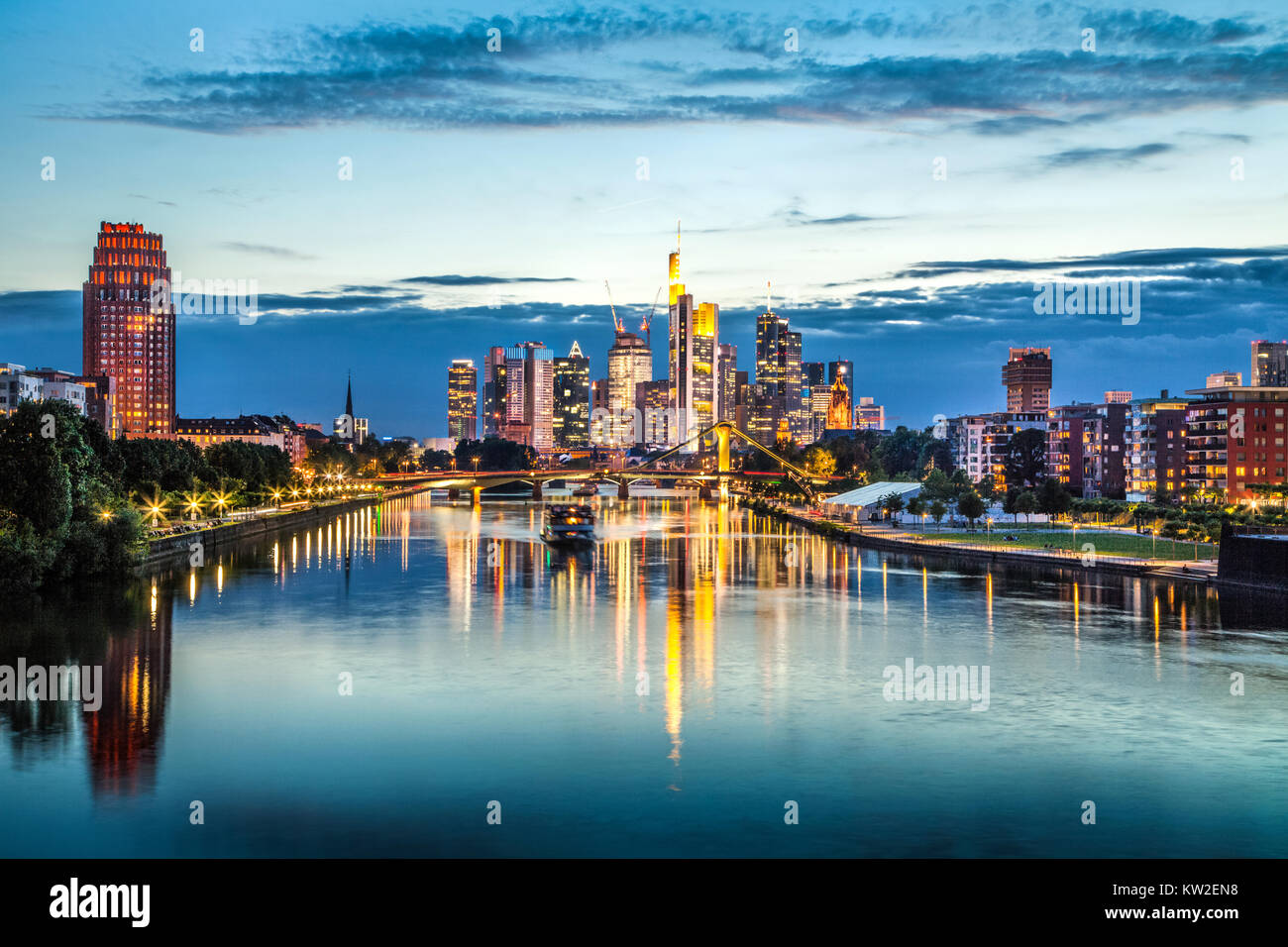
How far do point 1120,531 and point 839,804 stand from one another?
57.2 metres

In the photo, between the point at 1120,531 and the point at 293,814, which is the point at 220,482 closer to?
the point at 1120,531

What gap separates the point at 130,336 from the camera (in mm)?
166000

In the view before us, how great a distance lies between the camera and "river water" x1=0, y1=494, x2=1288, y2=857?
61.2ft

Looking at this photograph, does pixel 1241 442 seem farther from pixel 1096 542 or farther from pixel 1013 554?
pixel 1013 554

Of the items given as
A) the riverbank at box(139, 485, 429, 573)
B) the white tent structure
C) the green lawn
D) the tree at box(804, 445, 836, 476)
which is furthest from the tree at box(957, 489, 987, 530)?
the tree at box(804, 445, 836, 476)

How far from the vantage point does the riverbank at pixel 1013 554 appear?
5046 centimetres

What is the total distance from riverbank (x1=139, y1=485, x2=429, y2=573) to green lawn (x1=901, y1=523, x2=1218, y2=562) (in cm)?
3992

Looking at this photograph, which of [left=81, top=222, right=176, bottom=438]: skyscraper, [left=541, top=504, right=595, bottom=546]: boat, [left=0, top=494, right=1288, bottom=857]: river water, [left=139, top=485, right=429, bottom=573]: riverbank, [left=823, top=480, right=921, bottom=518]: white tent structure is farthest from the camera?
[left=81, top=222, right=176, bottom=438]: skyscraper

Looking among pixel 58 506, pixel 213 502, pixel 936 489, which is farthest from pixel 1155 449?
pixel 58 506

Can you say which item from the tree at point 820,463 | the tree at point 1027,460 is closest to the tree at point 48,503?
the tree at point 1027,460

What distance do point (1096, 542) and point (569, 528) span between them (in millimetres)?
29324

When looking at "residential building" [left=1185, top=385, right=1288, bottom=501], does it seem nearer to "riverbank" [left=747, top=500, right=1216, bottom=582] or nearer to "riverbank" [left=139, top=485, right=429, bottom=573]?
"riverbank" [left=747, top=500, right=1216, bottom=582]

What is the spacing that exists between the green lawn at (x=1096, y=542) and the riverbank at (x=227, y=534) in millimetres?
39918
